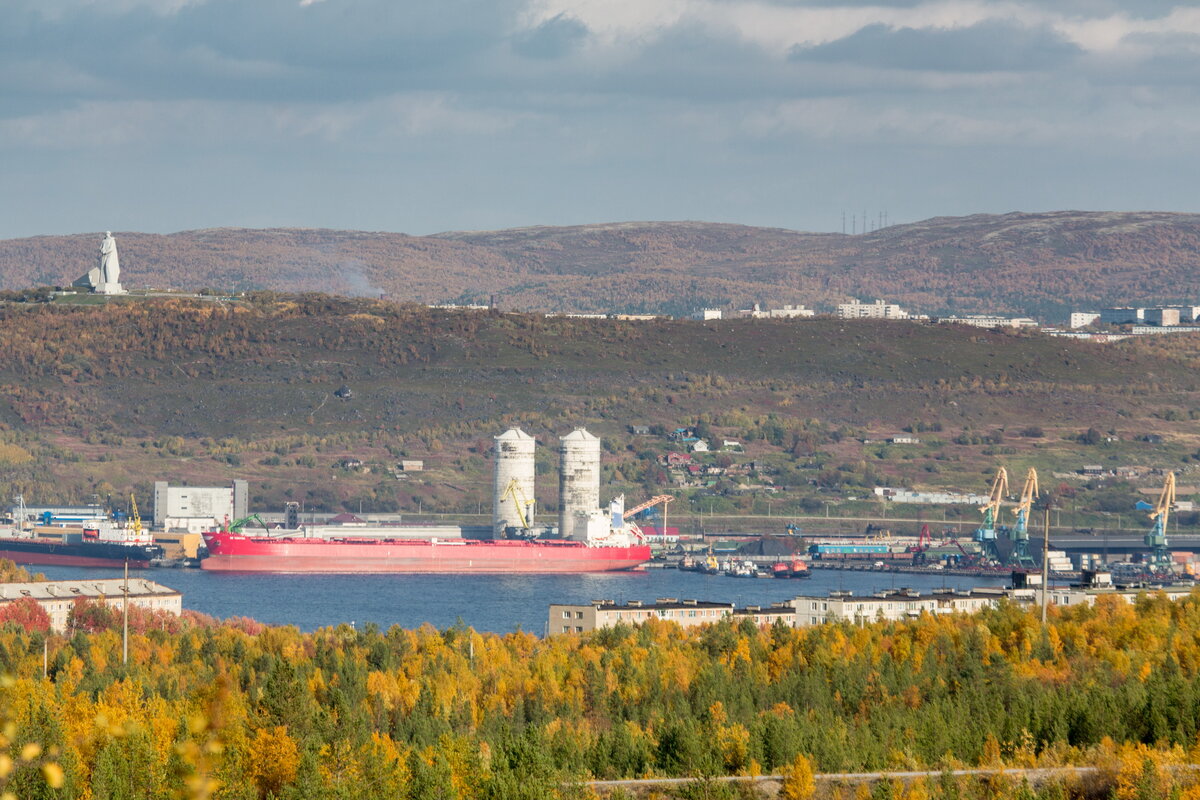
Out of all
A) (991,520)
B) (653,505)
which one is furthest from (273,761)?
(653,505)

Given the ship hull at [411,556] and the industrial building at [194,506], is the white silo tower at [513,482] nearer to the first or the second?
the ship hull at [411,556]

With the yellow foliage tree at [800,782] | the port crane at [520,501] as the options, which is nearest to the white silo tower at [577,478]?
the port crane at [520,501]

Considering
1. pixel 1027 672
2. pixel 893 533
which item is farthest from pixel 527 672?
pixel 893 533

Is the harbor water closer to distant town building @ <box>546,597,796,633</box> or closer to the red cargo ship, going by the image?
the red cargo ship

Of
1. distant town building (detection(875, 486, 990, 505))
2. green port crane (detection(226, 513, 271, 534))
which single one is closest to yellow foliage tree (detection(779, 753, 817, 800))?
green port crane (detection(226, 513, 271, 534))

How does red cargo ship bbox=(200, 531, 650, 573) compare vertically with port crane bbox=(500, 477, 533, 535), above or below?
below

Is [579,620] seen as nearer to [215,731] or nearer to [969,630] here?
[969,630]

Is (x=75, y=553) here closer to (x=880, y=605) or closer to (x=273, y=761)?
(x=880, y=605)
